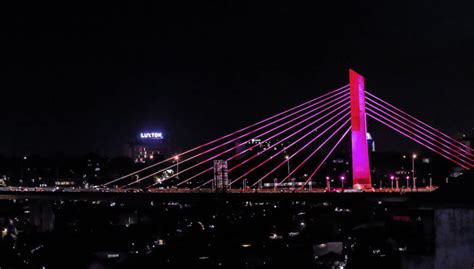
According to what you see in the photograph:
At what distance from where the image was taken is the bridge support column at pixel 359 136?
36219 mm

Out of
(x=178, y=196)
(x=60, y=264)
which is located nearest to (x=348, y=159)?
(x=178, y=196)

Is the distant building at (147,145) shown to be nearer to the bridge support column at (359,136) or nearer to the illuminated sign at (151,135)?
the illuminated sign at (151,135)

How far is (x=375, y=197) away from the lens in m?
35.3

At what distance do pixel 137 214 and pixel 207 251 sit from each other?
→ 106ft

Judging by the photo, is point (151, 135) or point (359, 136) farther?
point (151, 135)

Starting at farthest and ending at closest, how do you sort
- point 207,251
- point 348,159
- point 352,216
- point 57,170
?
point 57,170 → point 348,159 → point 352,216 → point 207,251

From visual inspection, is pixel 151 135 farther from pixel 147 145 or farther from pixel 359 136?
pixel 359 136

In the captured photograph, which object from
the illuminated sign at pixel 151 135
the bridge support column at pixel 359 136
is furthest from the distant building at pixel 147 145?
the bridge support column at pixel 359 136

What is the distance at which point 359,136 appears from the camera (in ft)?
120

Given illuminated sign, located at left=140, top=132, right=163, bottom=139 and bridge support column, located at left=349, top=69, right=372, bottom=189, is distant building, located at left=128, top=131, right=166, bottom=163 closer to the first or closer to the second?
illuminated sign, located at left=140, top=132, right=163, bottom=139

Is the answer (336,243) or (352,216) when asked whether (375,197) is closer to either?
(336,243)

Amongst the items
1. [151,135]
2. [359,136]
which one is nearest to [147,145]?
[151,135]

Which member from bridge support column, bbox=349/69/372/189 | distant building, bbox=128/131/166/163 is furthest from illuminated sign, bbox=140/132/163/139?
bridge support column, bbox=349/69/372/189

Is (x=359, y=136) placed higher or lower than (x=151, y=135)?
lower
